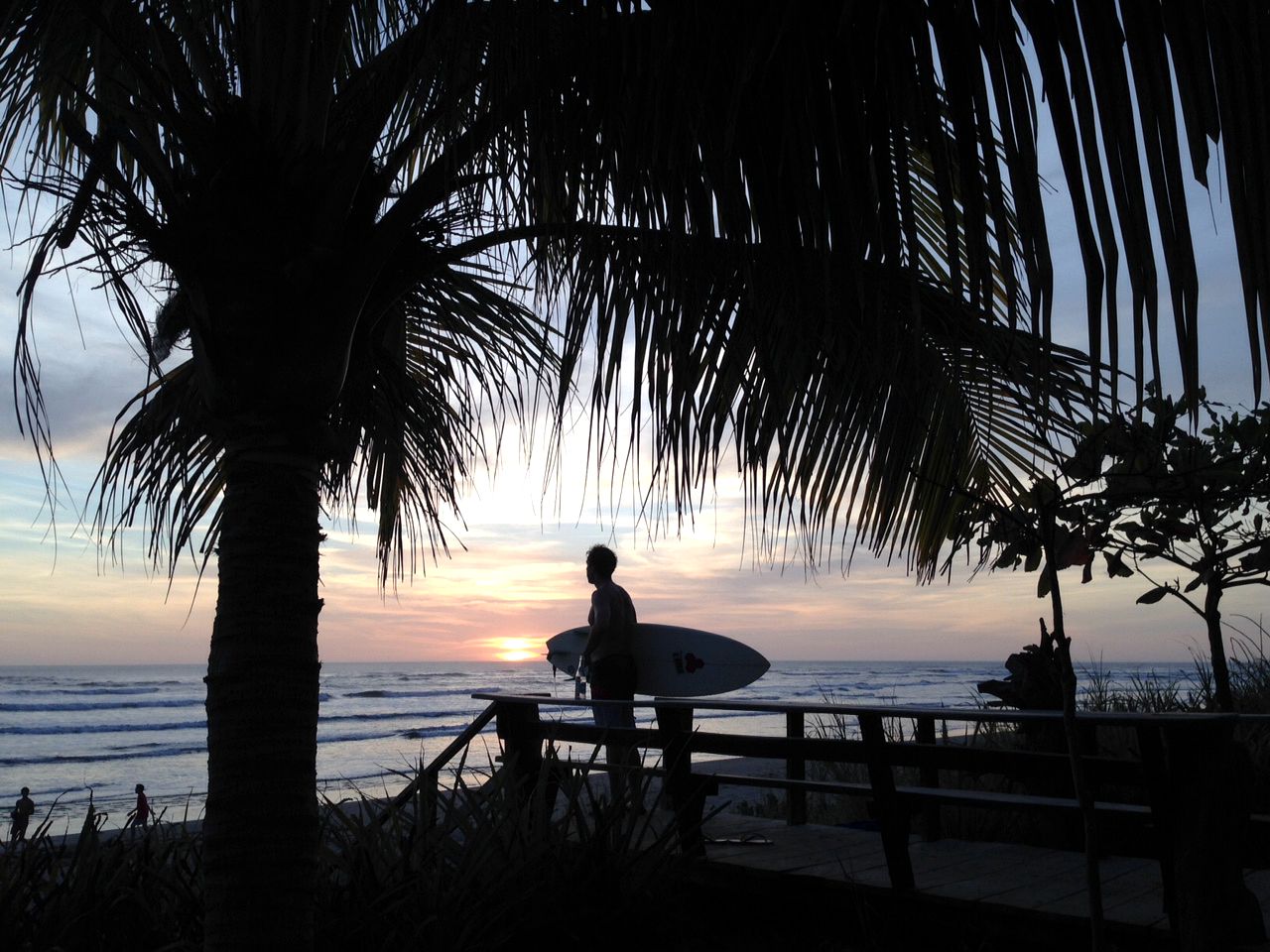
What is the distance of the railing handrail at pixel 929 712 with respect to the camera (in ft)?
11.0

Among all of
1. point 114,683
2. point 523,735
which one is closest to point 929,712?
point 523,735

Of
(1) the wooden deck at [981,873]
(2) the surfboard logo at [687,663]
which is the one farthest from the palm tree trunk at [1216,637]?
(2) the surfboard logo at [687,663]

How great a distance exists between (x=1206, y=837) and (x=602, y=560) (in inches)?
168

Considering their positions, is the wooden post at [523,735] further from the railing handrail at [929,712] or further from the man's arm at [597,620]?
the man's arm at [597,620]

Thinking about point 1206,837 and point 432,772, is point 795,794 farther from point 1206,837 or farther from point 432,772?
point 1206,837

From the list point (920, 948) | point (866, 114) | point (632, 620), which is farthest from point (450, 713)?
point (866, 114)

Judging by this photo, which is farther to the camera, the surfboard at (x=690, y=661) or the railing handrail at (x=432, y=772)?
the surfboard at (x=690, y=661)

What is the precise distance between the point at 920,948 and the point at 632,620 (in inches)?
123

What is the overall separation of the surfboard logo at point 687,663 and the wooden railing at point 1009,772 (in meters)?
1.96

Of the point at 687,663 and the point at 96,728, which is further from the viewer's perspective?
the point at 96,728

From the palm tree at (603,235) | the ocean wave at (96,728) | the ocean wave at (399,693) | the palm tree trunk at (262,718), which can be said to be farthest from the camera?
the ocean wave at (399,693)

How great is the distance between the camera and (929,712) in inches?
187

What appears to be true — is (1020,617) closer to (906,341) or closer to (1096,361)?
(906,341)

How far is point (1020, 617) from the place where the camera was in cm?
612
